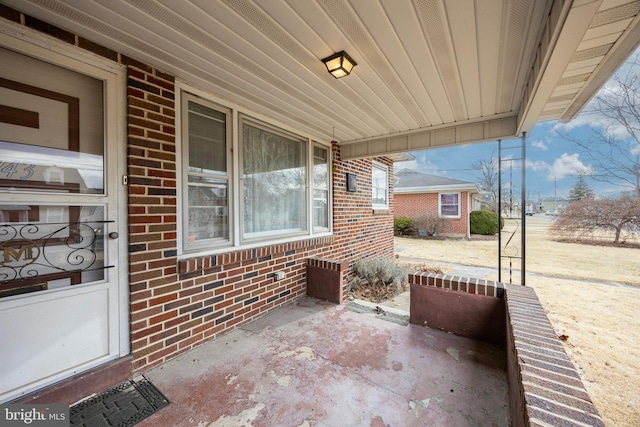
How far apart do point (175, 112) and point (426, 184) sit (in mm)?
15368

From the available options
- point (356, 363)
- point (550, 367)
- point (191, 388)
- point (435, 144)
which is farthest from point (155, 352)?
point (435, 144)

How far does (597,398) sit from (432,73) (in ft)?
10.3

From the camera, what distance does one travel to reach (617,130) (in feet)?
20.6

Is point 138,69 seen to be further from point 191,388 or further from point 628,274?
point 628,274

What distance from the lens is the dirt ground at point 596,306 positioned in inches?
88.9

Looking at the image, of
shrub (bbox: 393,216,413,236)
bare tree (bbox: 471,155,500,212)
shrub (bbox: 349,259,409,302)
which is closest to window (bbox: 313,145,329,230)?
shrub (bbox: 349,259,409,302)

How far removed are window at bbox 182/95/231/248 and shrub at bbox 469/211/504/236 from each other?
14.6m

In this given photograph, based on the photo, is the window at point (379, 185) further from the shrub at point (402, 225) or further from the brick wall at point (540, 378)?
the shrub at point (402, 225)

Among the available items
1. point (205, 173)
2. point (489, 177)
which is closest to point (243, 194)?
point (205, 173)

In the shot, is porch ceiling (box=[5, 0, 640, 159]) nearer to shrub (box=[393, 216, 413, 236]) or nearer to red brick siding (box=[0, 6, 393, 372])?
red brick siding (box=[0, 6, 393, 372])

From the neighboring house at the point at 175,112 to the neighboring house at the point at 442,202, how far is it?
1154 cm

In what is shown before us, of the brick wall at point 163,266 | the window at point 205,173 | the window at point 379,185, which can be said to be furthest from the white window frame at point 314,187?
the window at point 379,185

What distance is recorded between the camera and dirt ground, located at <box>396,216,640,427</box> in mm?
2258

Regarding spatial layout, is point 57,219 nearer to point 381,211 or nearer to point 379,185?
point 381,211
